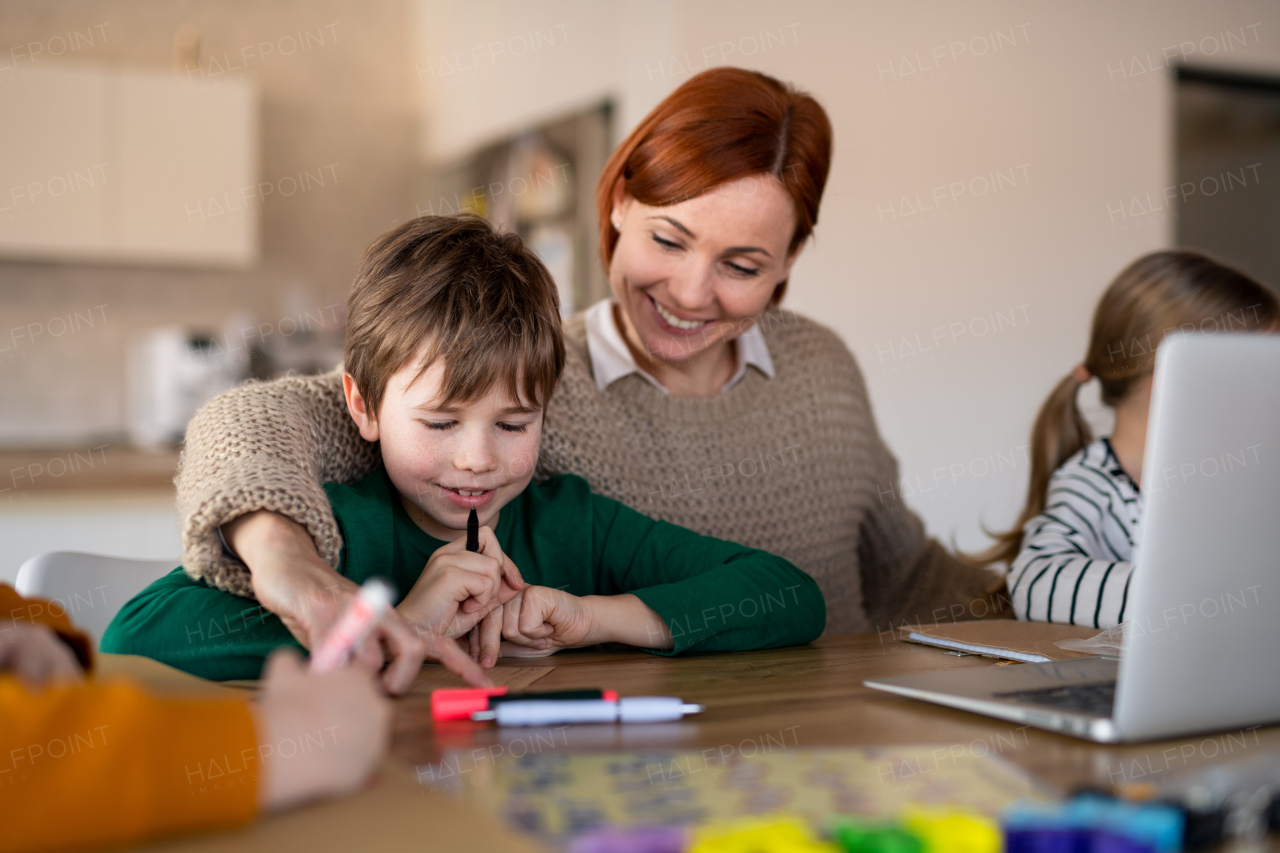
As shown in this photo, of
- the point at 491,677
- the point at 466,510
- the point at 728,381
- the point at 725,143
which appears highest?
the point at 725,143

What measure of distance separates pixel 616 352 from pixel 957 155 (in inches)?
75.6

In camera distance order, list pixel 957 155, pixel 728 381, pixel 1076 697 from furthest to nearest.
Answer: pixel 957 155
pixel 728 381
pixel 1076 697

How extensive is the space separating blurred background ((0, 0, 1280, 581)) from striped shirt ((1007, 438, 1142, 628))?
1.37 m

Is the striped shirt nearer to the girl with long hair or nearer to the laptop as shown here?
the girl with long hair

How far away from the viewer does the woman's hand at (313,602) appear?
77 centimetres

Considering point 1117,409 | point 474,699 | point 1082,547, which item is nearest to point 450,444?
point 474,699

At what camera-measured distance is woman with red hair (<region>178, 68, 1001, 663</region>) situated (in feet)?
4.58

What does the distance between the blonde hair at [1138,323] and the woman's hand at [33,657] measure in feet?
4.15

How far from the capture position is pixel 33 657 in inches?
26.7

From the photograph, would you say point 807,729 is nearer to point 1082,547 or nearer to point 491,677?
point 491,677

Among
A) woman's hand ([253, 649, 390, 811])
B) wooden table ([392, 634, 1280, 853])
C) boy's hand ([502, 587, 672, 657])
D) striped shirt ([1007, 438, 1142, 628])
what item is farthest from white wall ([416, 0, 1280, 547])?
woman's hand ([253, 649, 390, 811])

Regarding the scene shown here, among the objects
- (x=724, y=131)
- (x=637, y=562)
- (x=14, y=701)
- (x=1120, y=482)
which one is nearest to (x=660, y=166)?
(x=724, y=131)

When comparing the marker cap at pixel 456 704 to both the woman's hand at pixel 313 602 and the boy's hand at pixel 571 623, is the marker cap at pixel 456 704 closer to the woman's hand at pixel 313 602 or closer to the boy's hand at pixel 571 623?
the woman's hand at pixel 313 602

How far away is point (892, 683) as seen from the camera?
2.72ft
